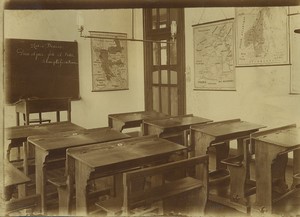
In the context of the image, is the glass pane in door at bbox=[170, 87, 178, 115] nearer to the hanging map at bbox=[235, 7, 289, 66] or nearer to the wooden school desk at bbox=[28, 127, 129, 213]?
the hanging map at bbox=[235, 7, 289, 66]

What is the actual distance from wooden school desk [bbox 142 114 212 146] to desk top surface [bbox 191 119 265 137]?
28 centimetres

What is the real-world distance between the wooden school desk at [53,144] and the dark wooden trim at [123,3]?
2.03 m

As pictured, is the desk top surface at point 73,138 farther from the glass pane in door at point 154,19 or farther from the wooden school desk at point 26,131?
the glass pane in door at point 154,19

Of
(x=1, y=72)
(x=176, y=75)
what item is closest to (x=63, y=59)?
(x=176, y=75)

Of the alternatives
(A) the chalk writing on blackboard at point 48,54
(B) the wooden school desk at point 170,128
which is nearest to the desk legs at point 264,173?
(B) the wooden school desk at point 170,128

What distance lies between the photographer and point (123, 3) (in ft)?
1.77

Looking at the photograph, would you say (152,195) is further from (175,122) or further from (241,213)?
(175,122)

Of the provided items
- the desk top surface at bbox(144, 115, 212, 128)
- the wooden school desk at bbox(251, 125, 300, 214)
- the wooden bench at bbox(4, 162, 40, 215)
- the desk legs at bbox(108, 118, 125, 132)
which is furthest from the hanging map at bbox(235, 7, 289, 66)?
the wooden bench at bbox(4, 162, 40, 215)

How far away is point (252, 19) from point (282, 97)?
3.46 ft

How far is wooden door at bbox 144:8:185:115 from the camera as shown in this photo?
5426mm

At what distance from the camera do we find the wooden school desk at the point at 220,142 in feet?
9.23

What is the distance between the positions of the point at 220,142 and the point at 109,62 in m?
3.28

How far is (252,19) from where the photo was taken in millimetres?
4375

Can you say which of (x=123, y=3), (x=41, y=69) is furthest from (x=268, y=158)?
(x=41, y=69)
